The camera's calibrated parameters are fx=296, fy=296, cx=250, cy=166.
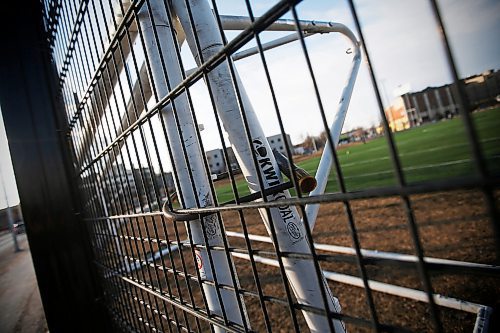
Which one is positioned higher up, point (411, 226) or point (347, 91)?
point (347, 91)

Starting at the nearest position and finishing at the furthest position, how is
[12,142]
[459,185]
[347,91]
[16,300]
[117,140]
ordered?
1. [459,185]
2. [117,140]
3. [347,91]
4. [12,142]
5. [16,300]

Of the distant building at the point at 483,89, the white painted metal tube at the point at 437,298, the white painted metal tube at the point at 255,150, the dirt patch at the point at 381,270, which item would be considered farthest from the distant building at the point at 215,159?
the distant building at the point at 483,89

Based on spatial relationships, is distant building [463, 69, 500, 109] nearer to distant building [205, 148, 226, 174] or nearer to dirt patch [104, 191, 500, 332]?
dirt patch [104, 191, 500, 332]

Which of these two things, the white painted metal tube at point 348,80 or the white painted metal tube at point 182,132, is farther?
the white painted metal tube at point 348,80

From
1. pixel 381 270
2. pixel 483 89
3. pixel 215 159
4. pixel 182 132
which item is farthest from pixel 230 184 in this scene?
pixel 215 159

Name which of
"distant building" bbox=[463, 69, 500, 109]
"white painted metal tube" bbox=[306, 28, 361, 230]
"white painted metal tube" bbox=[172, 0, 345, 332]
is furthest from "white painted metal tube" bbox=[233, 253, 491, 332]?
"distant building" bbox=[463, 69, 500, 109]

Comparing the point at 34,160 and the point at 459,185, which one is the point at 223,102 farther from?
the point at 34,160

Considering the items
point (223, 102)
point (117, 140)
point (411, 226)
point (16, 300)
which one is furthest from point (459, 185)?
point (16, 300)

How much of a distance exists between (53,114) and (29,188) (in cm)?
89

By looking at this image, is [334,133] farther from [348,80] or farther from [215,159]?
[215,159]

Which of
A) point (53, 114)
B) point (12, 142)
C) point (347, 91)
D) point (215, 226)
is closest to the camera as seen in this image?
point (215, 226)

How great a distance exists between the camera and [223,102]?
1.45m

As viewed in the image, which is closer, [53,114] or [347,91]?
[347,91]

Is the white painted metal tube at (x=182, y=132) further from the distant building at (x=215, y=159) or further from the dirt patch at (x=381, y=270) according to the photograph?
the distant building at (x=215, y=159)
